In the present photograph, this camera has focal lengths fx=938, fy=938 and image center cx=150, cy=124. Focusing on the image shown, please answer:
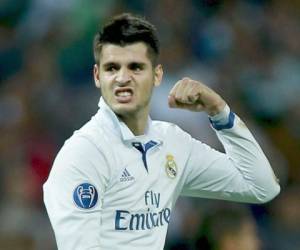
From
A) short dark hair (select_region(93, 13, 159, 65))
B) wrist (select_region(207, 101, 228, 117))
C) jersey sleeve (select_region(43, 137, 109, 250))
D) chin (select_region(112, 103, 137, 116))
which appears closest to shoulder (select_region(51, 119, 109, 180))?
jersey sleeve (select_region(43, 137, 109, 250))

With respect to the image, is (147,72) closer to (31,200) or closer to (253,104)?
(31,200)

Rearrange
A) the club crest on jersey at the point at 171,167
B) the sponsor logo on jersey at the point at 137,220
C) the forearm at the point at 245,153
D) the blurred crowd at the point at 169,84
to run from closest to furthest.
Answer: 1. the sponsor logo on jersey at the point at 137,220
2. the club crest on jersey at the point at 171,167
3. the forearm at the point at 245,153
4. the blurred crowd at the point at 169,84

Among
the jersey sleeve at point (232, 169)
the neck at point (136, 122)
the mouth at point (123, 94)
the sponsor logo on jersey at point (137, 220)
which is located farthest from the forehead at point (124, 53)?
the sponsor logo on jersey at point (137, 220)

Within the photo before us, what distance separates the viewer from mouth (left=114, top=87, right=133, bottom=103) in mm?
3357

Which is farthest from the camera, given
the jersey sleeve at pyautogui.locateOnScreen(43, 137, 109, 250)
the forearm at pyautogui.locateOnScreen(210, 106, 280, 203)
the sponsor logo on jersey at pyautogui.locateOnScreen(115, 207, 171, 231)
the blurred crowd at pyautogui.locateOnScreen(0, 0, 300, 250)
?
the blurred crowd at pyautogui.locateOnScreen(0, 0, 300, 250)

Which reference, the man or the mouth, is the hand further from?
the mouth

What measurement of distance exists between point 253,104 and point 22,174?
5.45 feet

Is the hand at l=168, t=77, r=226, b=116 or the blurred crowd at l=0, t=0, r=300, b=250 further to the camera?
the blurred crowd at l=0, t=0, r=300, b=250

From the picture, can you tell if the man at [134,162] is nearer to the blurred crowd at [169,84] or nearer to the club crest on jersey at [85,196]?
the club crest on jersey at [85,196]

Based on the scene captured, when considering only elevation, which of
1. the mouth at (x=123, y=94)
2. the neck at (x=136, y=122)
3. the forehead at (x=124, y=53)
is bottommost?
the neck at (x=136, y=122)

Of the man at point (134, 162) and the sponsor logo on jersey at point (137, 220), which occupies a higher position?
the man at point (134, 162)

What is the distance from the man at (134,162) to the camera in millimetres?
3135

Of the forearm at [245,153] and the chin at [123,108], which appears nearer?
the chin at [123,108]

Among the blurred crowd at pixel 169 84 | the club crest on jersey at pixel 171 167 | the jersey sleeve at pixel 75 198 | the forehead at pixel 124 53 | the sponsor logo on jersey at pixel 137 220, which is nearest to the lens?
the jersey sleeve at pixel 75 198
